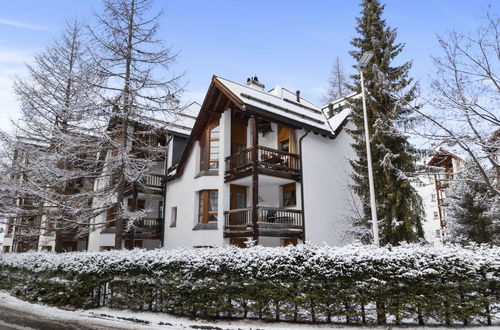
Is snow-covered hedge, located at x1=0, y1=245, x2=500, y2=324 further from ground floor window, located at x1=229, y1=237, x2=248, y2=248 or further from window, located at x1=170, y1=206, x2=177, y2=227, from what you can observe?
window, located at x1=170, y1=206, x2=177, y2=227

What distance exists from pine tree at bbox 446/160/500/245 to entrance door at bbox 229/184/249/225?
1312 cm

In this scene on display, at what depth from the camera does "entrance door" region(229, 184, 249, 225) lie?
17.9 meters

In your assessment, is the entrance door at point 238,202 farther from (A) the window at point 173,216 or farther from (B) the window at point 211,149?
(A) the window at point 173,216

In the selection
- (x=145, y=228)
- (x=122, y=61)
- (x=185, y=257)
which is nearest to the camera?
(x=185, y=257)

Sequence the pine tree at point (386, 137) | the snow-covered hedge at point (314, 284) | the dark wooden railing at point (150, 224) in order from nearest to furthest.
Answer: the snow-covered hedge at point (314, 284) < the pine tree at point (386, 137) < the dark wooden railing at point (150, 224)

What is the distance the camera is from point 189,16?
12.1 metres

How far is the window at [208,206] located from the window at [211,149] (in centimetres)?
150

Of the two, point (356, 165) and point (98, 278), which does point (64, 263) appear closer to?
point (98, 278)

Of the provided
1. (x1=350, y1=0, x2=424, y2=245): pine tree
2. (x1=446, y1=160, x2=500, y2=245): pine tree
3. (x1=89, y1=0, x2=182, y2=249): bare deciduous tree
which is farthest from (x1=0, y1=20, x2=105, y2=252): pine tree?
(x1=446, y1=160, x2=500, y2=245): pine tree

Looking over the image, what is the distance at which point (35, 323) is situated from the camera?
890 centimetres

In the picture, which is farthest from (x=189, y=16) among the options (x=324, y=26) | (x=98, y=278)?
(x=98, y=278)

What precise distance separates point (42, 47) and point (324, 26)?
16.2m

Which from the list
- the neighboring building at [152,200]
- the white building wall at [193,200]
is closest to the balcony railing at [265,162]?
the white building wall at [193,200]

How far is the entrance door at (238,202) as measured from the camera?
58.8ft
